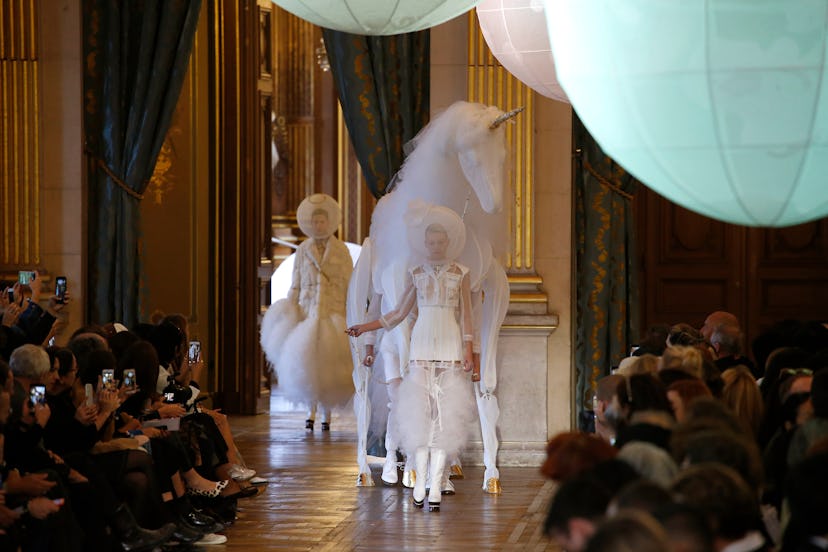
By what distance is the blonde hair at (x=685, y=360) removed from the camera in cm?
549

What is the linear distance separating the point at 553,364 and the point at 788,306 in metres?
2.90

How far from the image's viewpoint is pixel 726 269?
11.5m

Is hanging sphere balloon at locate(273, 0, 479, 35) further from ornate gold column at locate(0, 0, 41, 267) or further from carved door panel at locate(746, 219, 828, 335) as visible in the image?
carved door panel at locate(746, 219, 828, 335)

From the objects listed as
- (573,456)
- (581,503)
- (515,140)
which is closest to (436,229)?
(515,140)

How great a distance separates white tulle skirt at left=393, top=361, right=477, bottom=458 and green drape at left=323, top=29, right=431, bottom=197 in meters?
2.00

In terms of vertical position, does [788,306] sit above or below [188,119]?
below

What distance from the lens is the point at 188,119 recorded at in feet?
38.8

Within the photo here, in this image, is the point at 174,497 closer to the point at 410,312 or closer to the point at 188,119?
the point at 410,312

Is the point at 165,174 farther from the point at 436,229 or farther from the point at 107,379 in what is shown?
the point at 107,379

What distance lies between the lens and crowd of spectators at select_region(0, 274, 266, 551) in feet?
17.4

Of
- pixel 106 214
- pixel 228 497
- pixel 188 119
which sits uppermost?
pixel 188 119

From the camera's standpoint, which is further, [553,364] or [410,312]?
[553,364]

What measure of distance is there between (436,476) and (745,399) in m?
2.79

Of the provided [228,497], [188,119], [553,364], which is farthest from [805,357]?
[188,119]
